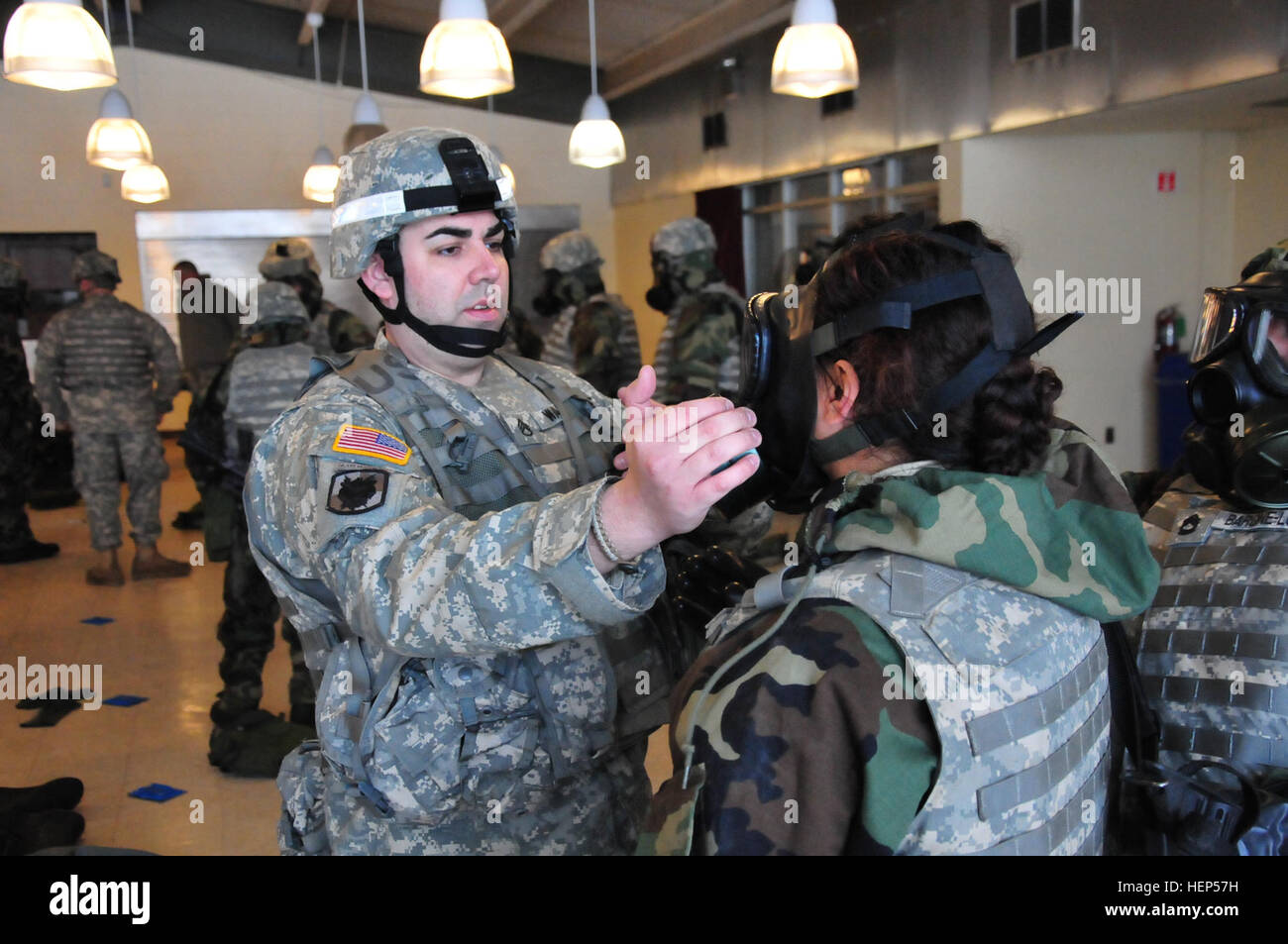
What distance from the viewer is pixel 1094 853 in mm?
1249

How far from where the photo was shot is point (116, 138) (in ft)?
17.5

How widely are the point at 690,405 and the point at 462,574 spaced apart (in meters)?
0.31

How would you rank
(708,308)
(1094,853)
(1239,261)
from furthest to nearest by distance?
(1239,261) < (708,308) < (1094,853)

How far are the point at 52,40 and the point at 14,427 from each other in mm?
3935

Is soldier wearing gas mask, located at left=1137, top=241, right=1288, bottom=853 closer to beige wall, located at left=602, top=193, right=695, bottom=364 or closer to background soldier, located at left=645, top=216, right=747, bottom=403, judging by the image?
background soldier, located at left=645, top=216, right=747, bottom=403

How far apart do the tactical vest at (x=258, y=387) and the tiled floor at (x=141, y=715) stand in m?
1.10

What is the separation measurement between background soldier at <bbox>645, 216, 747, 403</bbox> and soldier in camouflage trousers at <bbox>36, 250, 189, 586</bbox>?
10.0 ft

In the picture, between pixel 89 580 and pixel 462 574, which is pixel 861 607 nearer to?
pixel 462 574

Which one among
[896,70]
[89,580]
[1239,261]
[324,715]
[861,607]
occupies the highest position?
[896,70]

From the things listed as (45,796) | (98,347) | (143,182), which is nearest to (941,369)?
(45,796)

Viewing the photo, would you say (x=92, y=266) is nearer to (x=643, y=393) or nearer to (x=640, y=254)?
(x=643, y=393)

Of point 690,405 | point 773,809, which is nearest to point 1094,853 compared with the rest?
point 773,809

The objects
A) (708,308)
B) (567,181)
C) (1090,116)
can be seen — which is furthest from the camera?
(567,181)

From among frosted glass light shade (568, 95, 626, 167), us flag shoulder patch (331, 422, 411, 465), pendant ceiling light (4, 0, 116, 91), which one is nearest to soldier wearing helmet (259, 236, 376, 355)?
frosted glass light shade (568, 95, 626, 167)
